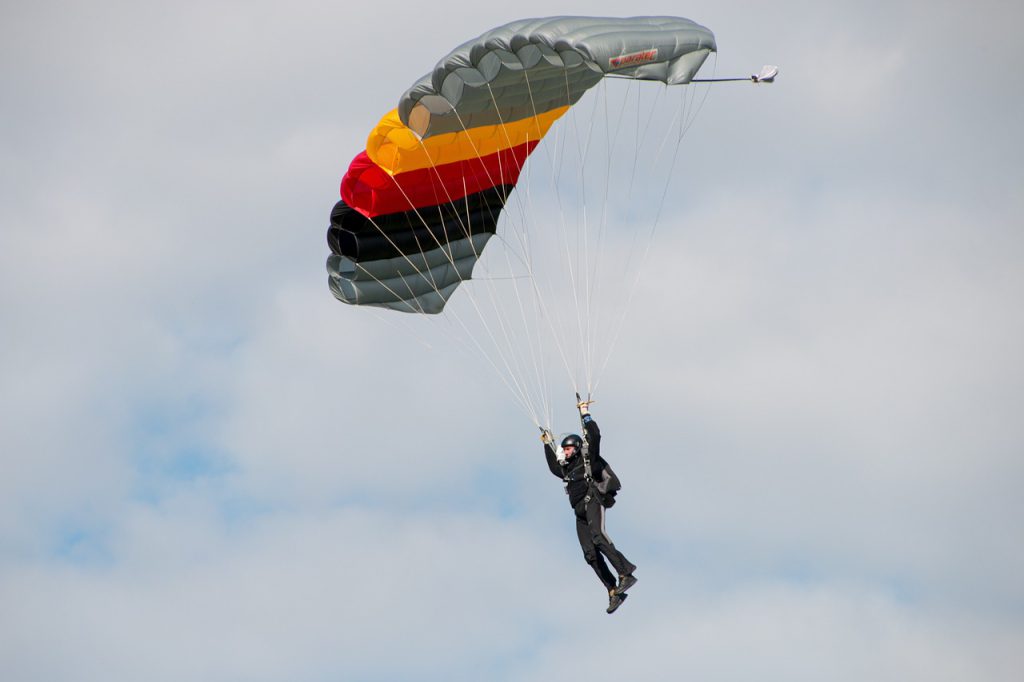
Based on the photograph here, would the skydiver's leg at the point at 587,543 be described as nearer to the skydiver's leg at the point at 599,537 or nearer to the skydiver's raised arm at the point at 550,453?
the skydiver's leg at the point at 599,537

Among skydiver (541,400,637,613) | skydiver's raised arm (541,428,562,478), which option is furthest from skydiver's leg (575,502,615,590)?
skydiver's raised arm (541,428,562,478)

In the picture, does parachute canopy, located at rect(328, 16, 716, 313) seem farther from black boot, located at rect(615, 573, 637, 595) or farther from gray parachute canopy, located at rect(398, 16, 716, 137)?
black boot, located at rect(615, 573, 637, 595)

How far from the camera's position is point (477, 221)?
24.3m

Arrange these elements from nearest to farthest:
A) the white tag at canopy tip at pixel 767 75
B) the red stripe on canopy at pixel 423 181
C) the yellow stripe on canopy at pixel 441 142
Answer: the white tag at canopy tip at pixel 767 75
the yellow stripe on canopy at pixel 441 142
the red stripe on canopy at pixel 423 181

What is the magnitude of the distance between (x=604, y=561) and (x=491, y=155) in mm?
5860

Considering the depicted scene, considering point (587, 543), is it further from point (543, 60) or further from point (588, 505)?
point (543, 60)

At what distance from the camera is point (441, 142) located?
75.1 feet

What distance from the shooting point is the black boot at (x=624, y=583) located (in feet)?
66.7

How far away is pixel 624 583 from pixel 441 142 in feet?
20.1

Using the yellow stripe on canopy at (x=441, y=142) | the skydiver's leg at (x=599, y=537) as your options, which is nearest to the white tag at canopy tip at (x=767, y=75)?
the yellow stripe on canopy at (x=441, y=142)

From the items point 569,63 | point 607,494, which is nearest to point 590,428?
point 607,494

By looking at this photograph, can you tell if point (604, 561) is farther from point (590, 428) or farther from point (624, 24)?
point (624, 24)

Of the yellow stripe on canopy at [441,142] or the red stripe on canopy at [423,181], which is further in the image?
the red stripe on canopy at [423,181]

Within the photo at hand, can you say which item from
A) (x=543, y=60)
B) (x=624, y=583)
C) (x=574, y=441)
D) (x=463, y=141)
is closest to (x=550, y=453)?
(x=574, y=441)
